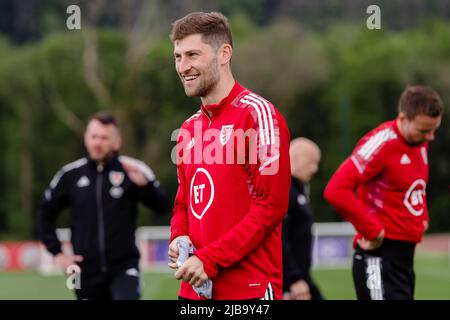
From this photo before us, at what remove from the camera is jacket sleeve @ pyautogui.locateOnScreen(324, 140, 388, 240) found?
6695mm

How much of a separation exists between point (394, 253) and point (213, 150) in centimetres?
250

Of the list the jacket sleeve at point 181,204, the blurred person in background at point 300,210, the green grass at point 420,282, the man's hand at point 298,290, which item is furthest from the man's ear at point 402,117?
the green grass at point 420,282

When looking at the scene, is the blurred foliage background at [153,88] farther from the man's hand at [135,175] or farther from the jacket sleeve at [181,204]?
the jacket sleeve at [181,204]

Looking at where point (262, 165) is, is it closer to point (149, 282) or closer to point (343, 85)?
point (149, 282)

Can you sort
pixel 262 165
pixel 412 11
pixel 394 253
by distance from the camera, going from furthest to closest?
pixel 412 11 < pixel 394 253 < pixel 262 165

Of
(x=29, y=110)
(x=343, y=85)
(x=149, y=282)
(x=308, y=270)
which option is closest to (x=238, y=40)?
(x=343, y=85)

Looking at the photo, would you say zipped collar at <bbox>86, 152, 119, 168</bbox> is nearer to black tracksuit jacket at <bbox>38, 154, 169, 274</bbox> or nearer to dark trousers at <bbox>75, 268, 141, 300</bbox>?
black tracksuit jacket at <bbox>38, 154, 169, 274</bbox>

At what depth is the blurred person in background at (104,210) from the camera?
26.9 ft

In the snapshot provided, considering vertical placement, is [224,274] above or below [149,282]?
above

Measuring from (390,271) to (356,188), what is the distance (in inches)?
26.5

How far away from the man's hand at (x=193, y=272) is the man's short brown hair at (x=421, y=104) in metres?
2.73

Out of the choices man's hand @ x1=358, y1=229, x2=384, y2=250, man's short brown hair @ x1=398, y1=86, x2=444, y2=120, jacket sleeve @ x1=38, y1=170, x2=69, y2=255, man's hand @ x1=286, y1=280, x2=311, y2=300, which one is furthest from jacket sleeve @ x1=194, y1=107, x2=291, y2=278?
jacket sleeve @ x1=38, y1=170, x2=69, y2=255

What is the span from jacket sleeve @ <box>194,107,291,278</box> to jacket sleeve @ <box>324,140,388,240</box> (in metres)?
2.08

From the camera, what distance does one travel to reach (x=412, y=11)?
67.2 meters
